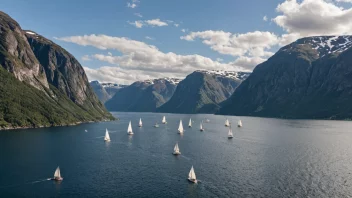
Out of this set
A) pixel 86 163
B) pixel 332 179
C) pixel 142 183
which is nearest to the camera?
pixel 142 183

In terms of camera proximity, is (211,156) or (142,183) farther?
(211,156)

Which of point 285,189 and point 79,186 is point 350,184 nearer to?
point 285,189

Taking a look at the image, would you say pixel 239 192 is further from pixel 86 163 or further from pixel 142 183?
pixel 86 163

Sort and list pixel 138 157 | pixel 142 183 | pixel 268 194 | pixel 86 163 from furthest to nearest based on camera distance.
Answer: pixel 138 157 < pixel 86 163 < pixel 142 183 < pixel 268 194

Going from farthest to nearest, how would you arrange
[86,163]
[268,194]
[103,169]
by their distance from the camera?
[86,163] < [103,169] < [268,194]

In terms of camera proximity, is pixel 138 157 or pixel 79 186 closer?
pixel 79 186

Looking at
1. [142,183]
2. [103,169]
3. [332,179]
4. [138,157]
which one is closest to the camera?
[142,183]

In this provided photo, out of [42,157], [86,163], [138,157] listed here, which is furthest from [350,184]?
[42,157]

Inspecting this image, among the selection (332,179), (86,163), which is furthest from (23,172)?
(332,179)

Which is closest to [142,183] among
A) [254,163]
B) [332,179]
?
[254,163]
